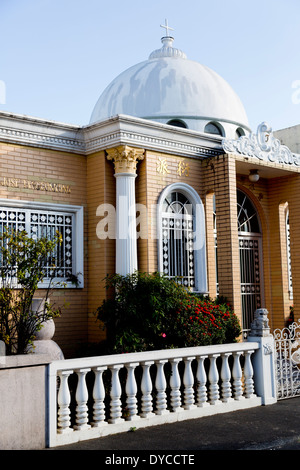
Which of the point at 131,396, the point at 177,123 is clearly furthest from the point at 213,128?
the point at 131,396

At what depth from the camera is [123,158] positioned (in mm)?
10188

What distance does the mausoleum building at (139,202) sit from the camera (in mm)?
9992

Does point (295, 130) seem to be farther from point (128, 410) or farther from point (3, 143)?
point (128, 410)

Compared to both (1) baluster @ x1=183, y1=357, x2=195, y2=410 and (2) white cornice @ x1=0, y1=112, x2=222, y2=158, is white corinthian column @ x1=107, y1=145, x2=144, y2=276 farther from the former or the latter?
(1) baluster @ x1=183, y1=357, x2=195, y2=410

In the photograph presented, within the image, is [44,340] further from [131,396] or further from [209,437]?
[209,437]

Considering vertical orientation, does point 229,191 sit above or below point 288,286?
above

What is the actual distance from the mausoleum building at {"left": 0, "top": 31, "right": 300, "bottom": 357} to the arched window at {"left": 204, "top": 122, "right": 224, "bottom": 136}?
126 centimetres

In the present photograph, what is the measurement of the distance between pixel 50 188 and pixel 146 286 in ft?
8.26

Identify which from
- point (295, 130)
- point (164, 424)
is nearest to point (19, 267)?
point (164, 424)

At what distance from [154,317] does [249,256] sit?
4.77 metres

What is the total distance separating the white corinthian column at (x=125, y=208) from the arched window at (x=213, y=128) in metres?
3.95

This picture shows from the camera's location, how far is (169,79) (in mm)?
13914

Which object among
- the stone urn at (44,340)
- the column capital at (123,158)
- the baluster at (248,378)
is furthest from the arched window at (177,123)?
the stone urn at (44,340)

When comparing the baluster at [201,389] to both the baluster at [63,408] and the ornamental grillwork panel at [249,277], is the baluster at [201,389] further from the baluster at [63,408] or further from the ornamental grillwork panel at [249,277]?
the ornamental grillwork panel at [249,277]
